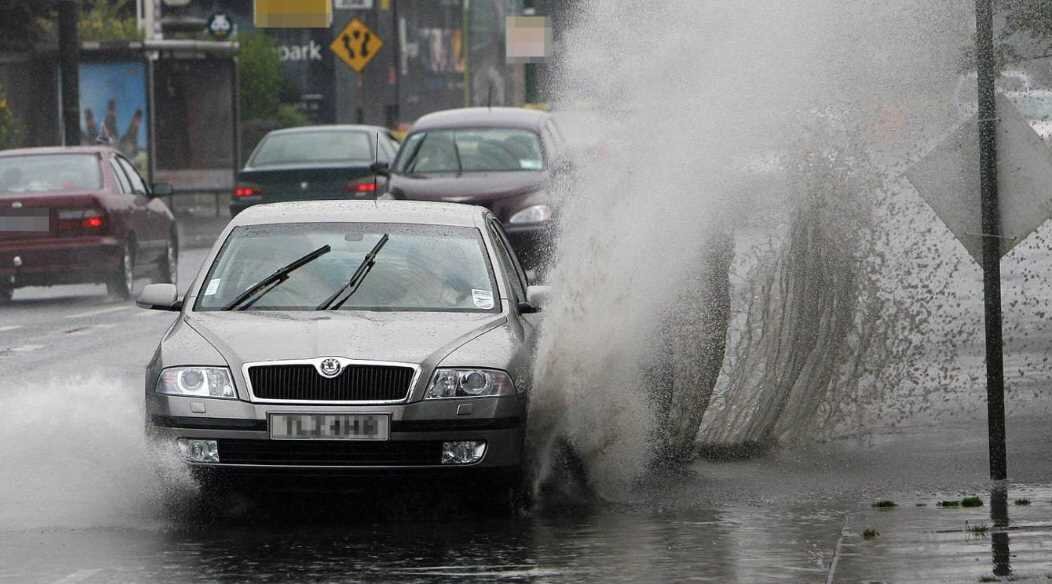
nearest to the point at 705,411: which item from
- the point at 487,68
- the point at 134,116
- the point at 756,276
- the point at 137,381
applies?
the point at 756,276

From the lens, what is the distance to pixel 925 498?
30.2ft

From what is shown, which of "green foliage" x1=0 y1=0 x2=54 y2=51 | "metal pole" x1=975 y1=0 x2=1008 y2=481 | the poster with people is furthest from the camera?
the poster with people

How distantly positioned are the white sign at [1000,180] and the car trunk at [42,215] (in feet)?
42.3

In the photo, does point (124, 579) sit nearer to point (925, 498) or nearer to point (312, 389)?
point (312, 389)

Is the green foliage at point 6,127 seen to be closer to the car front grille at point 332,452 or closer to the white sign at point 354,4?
the white sign at point 354,4

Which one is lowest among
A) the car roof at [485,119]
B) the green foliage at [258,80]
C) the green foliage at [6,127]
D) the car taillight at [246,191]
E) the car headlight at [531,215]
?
the car headlight at [531,215]

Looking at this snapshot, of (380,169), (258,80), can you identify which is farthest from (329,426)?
(258,80)

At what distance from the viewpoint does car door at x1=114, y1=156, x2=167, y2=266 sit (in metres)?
22.1

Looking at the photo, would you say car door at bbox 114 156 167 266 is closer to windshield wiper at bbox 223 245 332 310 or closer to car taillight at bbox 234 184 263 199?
car taillight at bbox 234 184 263 199

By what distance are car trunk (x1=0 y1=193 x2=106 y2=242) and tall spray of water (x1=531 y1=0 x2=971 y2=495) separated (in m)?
11.0

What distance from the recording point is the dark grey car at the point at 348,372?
8312 millimetres

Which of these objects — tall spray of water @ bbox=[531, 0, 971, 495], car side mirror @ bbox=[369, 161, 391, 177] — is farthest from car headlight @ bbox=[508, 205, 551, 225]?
tall spray of water @ bbox=[531, 0, 971, 495]

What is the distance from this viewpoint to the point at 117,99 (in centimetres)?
4028

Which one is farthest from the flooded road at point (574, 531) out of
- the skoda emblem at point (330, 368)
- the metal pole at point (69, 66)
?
the metal pole at point (69, 66)
